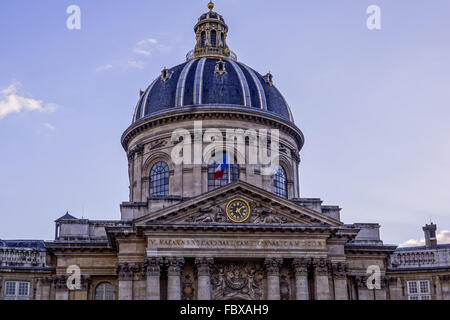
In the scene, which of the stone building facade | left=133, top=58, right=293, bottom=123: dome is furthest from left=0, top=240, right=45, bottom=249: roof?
left=133, top=58, right=293, bottom=123: dome

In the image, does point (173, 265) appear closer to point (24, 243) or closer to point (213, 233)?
point (213, 233)

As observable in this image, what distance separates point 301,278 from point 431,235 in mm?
16948

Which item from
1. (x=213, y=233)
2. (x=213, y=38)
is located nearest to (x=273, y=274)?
(x=213, y=233)

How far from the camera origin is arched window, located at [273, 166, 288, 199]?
5875 centimetres

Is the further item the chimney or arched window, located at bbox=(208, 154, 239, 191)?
the chimney

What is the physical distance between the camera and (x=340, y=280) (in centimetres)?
4809

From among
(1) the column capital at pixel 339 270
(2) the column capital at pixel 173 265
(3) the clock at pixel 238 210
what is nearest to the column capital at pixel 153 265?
(2) the column capital at pixel 173 265

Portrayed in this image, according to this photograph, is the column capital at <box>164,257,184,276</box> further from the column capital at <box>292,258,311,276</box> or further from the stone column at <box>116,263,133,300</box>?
the column capital at <box>292,258,311,276</box>

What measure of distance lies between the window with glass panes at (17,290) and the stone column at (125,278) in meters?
8.26

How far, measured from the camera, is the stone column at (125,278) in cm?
4638

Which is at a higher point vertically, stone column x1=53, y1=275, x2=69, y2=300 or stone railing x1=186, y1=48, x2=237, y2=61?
stone railing x1=186, y1=48, x2=237, y2=61

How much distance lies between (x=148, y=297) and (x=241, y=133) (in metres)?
17.0

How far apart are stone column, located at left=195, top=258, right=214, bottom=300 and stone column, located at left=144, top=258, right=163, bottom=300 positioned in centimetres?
233
